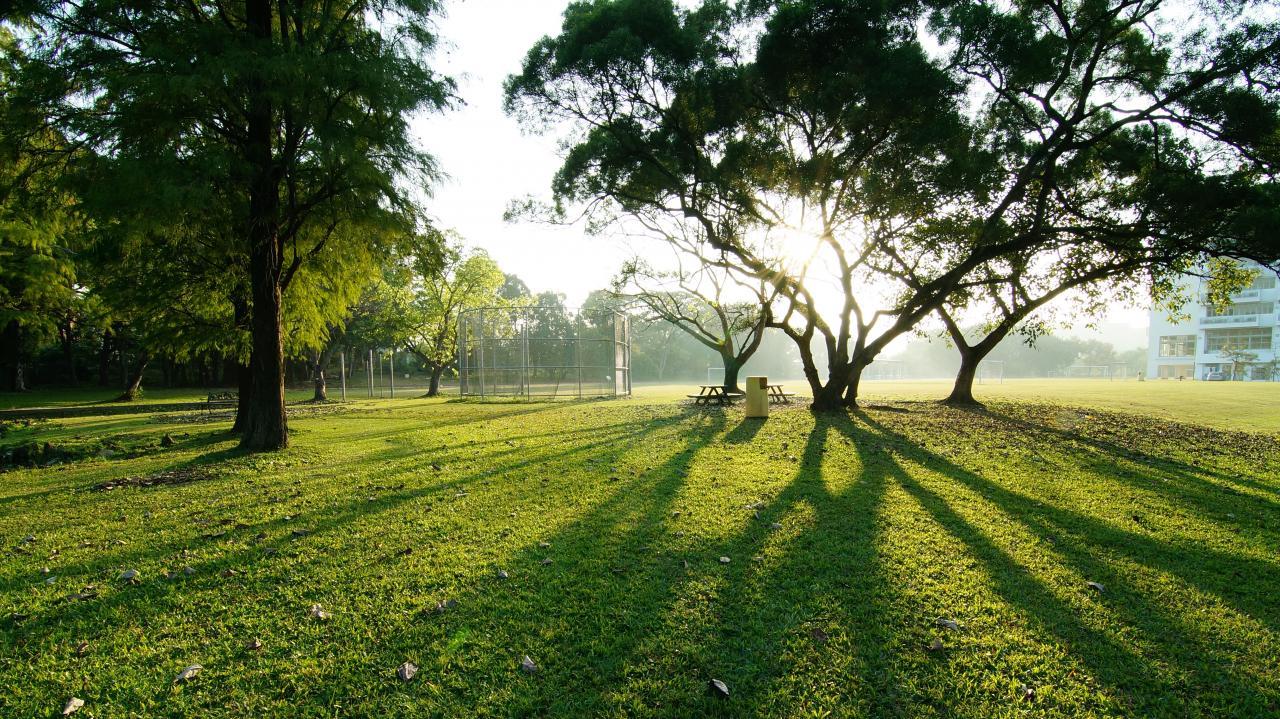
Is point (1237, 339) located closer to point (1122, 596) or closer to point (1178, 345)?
point (1178, 345)

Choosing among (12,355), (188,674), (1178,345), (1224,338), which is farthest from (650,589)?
(1178,345)

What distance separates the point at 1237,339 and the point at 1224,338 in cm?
123

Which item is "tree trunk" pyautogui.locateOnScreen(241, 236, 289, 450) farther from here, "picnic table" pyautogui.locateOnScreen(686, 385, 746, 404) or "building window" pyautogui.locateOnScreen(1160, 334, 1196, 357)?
"building window" pyautogui.locateOnScreen(1160, 334, 1196, 357)

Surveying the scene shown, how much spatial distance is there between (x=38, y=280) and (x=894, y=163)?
25.1 meters

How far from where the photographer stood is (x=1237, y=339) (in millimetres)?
65062

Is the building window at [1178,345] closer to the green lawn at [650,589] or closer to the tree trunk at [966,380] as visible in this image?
the tree trunk at [966,380]

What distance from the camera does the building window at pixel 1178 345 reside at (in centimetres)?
6994

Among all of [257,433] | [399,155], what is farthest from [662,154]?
[257,433]

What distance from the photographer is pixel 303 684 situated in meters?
2.90

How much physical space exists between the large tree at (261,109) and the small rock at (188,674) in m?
7.25

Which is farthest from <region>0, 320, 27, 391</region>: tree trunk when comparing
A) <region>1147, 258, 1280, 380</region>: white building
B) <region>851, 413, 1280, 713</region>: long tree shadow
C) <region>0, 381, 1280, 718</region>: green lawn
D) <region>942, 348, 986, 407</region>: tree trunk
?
<region>1147, 258, 1280, 380</region>: white building

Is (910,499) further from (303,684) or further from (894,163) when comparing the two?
(894,163)

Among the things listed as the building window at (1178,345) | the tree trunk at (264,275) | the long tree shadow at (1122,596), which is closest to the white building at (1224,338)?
the building window at (1178,345)

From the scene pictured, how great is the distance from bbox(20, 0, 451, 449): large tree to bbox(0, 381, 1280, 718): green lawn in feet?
14.0
